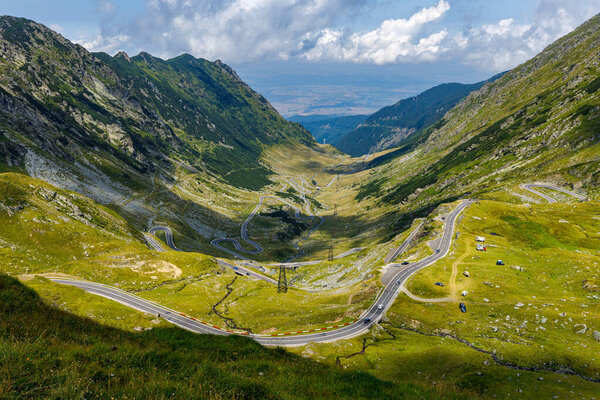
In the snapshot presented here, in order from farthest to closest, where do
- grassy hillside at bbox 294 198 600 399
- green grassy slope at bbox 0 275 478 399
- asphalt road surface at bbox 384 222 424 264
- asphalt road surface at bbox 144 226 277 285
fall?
asphalt road surface at bbox 144 226 277 285
asphalt road surface at bbox 384 222 424 264
grassy hillside at bbox 294 198 600 399
green grassy slope at bbox 0 275 478 399

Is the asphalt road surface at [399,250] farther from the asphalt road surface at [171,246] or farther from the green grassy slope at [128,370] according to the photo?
the green grassy slope at [128,370]

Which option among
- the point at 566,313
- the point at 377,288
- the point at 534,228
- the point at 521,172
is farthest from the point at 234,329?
the point at 521,172

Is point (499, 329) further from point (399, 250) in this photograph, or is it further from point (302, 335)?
point (399, 250)

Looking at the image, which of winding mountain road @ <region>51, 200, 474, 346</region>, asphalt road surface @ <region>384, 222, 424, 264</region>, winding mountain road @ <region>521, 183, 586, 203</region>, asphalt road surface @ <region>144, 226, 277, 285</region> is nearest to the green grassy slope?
winding mountain road @ <region>51, 200, 474, 346</region>

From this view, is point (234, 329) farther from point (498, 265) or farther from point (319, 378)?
point (498, 265)

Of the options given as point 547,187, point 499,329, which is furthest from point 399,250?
point 547,187

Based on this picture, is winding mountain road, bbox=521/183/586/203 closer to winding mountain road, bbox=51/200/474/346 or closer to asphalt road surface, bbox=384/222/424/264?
asphalt road surface, bbox=384/222/424/264

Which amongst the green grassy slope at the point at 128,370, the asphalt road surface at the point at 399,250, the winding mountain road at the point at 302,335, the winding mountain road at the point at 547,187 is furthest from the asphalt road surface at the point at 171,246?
the winding mountain road at the point at 547,187

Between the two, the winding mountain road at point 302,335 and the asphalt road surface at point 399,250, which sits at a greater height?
the asphalt road surface at point 399,250

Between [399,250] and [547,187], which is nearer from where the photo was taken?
[399,250]
